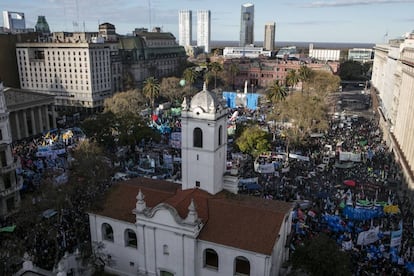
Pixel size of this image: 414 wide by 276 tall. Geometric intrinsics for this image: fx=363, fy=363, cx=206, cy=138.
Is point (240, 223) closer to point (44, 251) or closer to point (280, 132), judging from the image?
point (44, 251)

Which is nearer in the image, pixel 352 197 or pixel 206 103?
pixel 206 103

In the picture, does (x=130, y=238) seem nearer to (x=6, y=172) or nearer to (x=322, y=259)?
(x=322, y=259)

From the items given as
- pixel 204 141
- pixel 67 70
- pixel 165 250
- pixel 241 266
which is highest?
pixel 67 70

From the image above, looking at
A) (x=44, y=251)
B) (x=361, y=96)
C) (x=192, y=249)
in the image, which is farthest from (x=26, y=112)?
(x=361, y=96)

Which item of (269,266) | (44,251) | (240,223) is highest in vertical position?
(240,223)

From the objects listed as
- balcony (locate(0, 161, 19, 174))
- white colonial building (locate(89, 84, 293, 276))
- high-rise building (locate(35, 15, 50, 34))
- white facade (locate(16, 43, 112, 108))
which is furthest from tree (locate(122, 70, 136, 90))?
white colonial building (locate(89, 84, 293, 276))

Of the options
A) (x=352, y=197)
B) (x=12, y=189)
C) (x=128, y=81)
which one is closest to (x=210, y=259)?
(x=352, y=197)

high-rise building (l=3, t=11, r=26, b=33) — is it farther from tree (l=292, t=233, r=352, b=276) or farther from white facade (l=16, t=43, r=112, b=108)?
tree (l=292, t=233, r=352, b=276)
